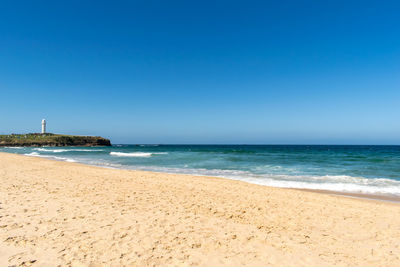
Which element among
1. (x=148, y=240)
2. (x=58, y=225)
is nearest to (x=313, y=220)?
(x=148, y=240)

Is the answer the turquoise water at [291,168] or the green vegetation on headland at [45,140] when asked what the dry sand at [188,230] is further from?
the green vegetation on headland at [45,140]

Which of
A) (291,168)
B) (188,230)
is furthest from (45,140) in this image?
(188,230)

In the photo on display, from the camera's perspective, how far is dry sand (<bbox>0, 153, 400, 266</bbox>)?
3797 mm

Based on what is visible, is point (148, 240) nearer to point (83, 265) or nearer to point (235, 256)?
point (83, 265)

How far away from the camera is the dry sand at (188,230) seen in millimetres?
3797

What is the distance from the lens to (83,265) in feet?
11.2

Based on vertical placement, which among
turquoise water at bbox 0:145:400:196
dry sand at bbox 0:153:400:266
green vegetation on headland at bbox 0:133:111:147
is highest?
green vegetation on headland at bbox 0:133:111:147

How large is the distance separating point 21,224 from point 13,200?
2.50 meters

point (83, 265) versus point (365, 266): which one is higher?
point (83, 265)

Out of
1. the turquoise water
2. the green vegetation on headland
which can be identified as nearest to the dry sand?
the turquoise water

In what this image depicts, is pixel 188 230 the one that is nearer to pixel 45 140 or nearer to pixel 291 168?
pixel 291 168

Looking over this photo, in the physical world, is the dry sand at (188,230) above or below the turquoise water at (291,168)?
above

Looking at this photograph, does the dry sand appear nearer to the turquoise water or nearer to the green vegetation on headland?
the turquoise water

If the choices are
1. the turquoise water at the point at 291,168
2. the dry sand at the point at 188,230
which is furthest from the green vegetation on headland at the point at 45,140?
the dry sand at the point at 188,230
